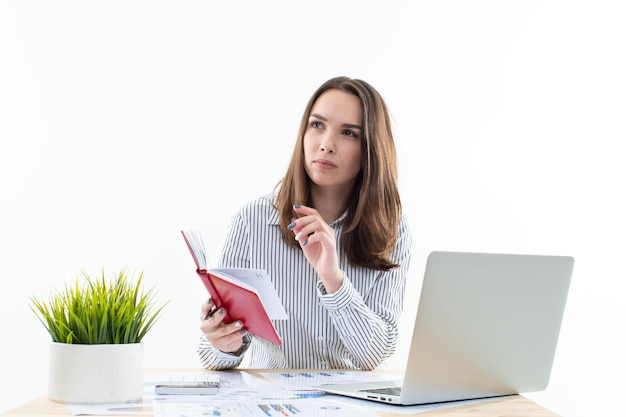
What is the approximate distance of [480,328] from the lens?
1.43 metres

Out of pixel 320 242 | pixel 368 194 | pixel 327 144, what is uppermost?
pixel 327 144

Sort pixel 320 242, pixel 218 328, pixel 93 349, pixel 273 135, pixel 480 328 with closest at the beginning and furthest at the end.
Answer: pixel 93 349 < pixel 480 328 < pixel 218 328 < pixel 320 242 < pixel 273 135

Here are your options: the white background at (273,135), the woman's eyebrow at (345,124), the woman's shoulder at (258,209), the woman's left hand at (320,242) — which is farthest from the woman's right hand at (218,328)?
the white background at (273,135)

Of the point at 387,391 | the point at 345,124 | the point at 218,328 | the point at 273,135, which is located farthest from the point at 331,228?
the point at 273,135

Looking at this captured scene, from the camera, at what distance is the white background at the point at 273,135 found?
12.4 ft

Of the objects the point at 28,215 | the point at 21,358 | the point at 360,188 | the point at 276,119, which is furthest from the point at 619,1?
the point at 21,358

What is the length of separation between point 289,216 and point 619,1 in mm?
2880

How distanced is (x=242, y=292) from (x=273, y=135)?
2.32 meters

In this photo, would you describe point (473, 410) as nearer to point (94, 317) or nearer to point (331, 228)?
point (94, 317)

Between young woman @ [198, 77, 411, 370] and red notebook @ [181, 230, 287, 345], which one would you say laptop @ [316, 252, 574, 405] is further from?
young woman @ [198, 77, 411, 370]

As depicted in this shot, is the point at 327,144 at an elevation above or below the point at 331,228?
above

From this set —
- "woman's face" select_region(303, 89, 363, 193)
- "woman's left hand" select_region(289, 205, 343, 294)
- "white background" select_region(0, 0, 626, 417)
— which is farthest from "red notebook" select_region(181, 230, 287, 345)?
"white background" select_region(0, 0, 626, 417)

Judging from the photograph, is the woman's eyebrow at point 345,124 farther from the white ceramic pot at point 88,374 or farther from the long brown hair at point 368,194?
the white ceramic pot at point 88,374

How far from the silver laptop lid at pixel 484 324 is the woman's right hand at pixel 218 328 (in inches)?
22.6
